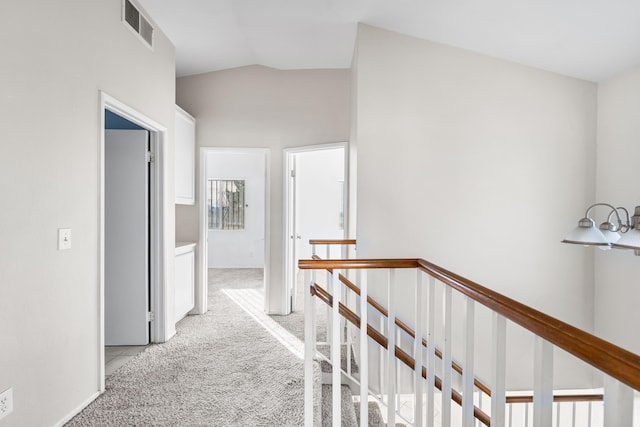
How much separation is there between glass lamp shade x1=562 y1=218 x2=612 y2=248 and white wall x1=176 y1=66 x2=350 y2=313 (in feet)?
8.48

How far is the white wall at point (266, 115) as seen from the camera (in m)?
3.99

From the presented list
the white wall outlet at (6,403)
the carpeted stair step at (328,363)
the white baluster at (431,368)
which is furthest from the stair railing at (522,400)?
the white wall outlet at (6,403)

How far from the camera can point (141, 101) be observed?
267 cm

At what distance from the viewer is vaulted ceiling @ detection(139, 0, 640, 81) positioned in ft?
7.27

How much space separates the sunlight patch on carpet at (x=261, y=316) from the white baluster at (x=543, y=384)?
2.13m

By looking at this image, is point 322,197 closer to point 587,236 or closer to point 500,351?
point 587,236

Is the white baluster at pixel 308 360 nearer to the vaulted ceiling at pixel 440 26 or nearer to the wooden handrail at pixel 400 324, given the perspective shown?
the wooden handrail at pixel 400 324

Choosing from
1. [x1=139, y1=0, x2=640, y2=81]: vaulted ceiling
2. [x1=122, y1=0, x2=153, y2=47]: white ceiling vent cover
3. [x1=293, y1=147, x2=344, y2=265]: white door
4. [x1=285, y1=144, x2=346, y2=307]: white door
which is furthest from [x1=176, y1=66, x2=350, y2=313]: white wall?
[x1=293, y1=147, x2=344, y2=265]: white door

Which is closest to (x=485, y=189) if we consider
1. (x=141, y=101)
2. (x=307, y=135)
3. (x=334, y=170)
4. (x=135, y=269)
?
(x=307, y=135)

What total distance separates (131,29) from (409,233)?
253cm

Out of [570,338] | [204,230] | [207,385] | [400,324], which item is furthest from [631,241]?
[204,230]

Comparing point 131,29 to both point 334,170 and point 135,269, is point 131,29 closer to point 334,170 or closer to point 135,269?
point 135,269

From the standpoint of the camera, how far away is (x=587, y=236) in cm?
218

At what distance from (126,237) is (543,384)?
3028 mm
